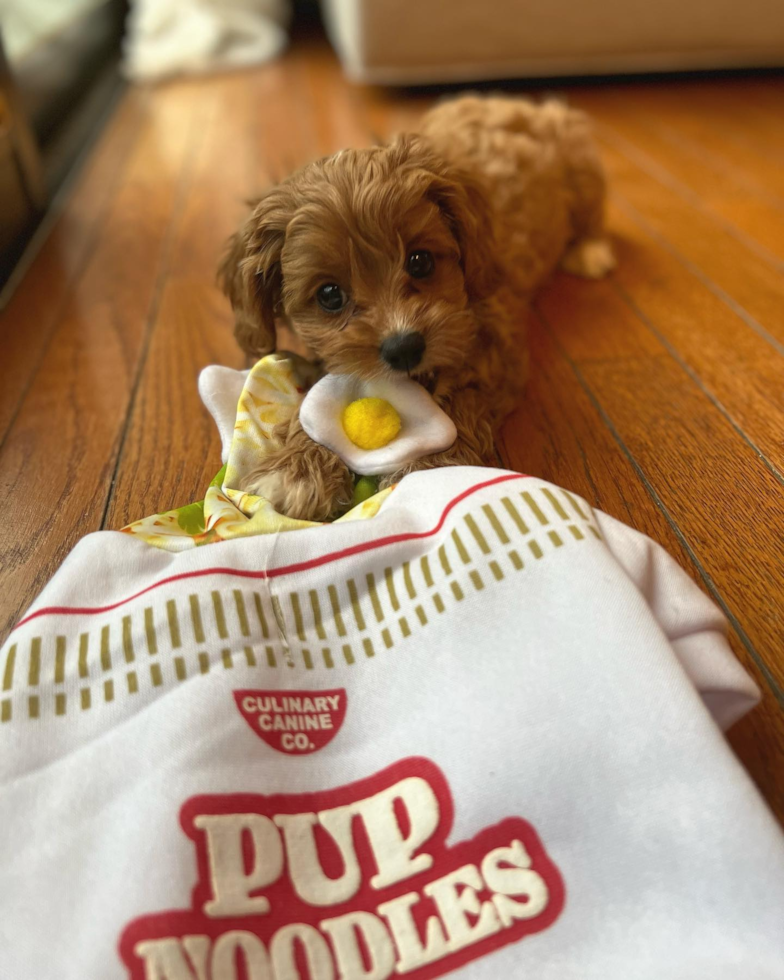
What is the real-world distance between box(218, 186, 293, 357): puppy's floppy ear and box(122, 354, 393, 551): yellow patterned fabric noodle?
72 mm

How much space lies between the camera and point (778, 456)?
1705mm

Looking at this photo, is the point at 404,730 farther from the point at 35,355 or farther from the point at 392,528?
the point at 35,355

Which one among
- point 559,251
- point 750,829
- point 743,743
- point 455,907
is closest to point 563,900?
point 455,907

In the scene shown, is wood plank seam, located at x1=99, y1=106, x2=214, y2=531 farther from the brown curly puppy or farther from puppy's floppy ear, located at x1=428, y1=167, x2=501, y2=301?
puppy's floppy ear, located at x1=428, y1=167, x2=501, y2=301

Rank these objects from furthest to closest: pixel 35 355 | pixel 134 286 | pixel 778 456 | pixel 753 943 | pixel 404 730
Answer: pixel 134 286 < pixel 35 355 < pixel 778 456 < pixel 404 730 < pixel 753 943

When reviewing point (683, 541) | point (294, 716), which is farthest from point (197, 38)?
point (294, 716)

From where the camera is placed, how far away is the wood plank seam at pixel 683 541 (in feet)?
4.04

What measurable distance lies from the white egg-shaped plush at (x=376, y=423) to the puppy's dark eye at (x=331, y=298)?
0.47ft

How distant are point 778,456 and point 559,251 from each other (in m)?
1.03

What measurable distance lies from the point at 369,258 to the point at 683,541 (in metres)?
0.82

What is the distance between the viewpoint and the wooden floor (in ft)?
5.02

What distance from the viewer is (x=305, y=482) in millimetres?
1477

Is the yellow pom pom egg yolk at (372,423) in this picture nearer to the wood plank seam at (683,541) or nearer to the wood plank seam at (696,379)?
the wood plank seam at (683,541)

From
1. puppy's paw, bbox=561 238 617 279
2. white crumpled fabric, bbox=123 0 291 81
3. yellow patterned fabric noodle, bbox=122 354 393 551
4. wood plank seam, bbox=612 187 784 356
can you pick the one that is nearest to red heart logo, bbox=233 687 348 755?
yellow patterned fabric noodle, bbox=122 354 393 551
